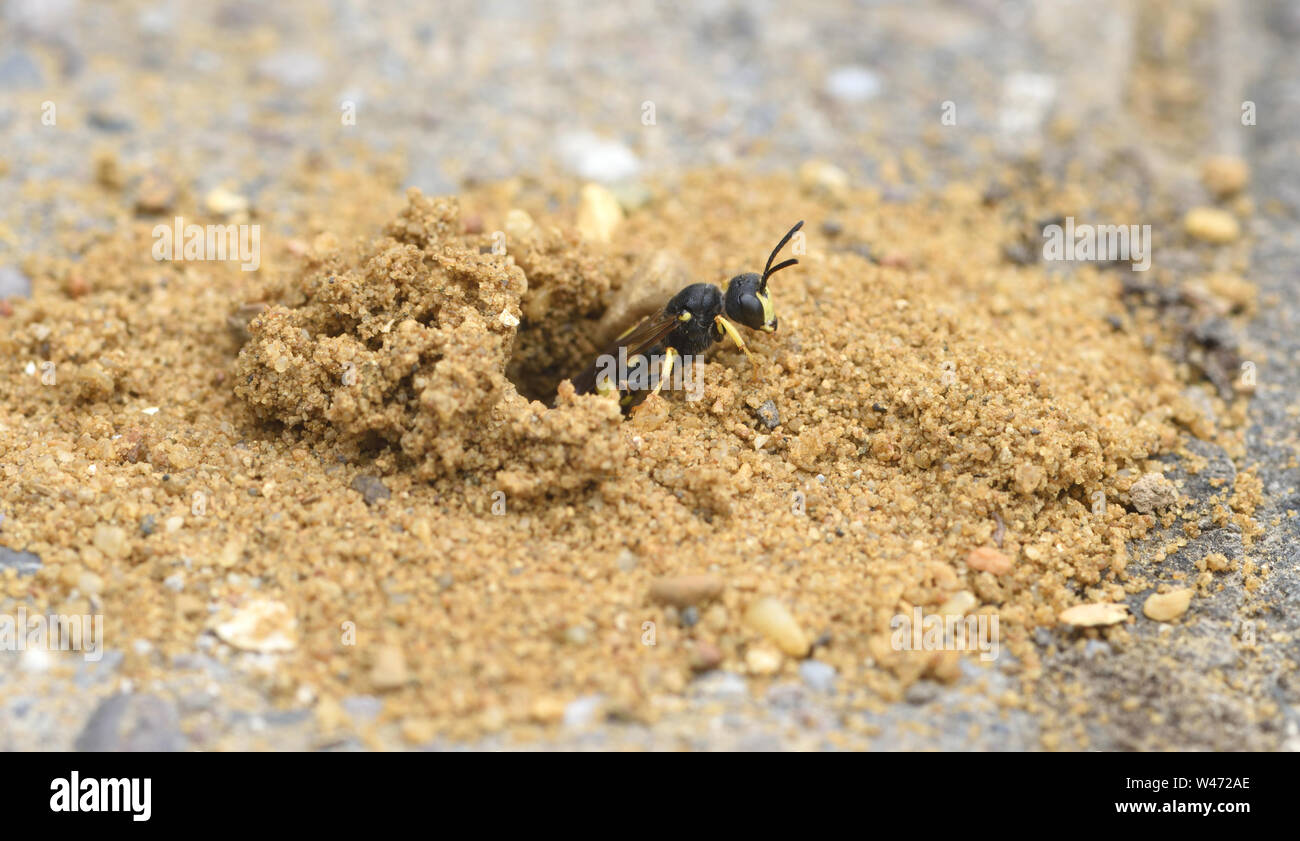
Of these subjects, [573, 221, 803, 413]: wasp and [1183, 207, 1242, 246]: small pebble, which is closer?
[573, 221, 803, 413]: wasp

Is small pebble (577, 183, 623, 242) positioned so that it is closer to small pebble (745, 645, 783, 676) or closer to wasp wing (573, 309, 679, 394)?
wasp wing (573, 309, 679, 394)

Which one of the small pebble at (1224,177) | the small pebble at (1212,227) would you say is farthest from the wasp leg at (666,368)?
the small pebble at (1224,177)

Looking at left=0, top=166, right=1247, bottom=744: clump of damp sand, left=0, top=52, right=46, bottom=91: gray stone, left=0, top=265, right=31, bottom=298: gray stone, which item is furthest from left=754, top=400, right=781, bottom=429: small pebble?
left=0, top=52, right=46, bottom=91: gray stone

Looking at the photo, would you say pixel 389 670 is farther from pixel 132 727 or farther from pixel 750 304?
pixel 750 304

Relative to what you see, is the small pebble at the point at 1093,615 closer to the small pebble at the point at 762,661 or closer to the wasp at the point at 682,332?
the small pebble at the point at 762,661

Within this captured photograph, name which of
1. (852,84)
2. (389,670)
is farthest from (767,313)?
(852,84)

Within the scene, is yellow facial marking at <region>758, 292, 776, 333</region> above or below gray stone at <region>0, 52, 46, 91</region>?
below

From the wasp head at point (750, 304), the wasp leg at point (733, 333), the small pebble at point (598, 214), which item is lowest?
the wasp leg at point (733, 333)
